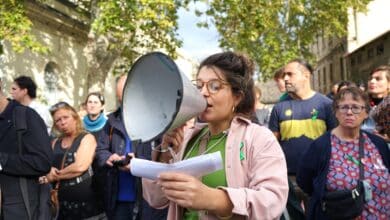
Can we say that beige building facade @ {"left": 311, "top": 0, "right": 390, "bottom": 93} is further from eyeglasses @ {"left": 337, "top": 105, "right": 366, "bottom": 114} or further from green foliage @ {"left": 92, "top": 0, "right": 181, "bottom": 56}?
eyeglasses @ {"left": 337, "top": 105, "right": 366, "bottom": 114}

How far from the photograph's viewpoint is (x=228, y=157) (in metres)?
2.19

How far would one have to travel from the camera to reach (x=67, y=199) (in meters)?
5.20

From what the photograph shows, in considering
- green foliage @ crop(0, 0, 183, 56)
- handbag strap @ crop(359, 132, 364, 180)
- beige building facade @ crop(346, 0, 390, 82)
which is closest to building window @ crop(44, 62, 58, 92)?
green foliage @ crop(0, 0, 183, 56)

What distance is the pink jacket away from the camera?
1.97m

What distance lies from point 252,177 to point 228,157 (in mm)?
137

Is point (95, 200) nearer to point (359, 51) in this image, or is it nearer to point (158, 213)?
point (158, 213)

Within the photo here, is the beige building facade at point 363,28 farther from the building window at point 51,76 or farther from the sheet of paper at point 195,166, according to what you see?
the sheet of paper at point 195,166

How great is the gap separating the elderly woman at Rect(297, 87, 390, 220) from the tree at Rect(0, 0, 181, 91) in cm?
858

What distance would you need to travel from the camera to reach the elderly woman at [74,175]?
17.0 ft

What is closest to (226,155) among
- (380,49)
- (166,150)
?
(166,150)

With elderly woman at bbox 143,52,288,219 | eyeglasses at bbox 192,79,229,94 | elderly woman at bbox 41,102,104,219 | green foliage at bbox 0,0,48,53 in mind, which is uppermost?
green foliage at bbox 0,0,48,53

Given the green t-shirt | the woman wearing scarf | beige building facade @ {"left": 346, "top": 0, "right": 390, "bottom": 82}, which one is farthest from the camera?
beige building facade @ {"left": 346, "top": 0, "right": 390, "bottom": 82}

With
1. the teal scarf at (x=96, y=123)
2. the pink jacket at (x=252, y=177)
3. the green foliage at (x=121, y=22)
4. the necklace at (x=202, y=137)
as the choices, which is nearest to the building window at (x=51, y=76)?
the green foliage at (x=121, y=22)

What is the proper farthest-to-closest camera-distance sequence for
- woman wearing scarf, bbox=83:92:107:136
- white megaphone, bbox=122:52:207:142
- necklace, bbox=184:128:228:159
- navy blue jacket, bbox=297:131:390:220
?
woman wearing scarf, bbox=83:92:107:136 → navy blue jacket, bbox=297:131:390:220 → necklace, bbox=184:128:228:159 → white megaphone, bbox=122:52:207:142
